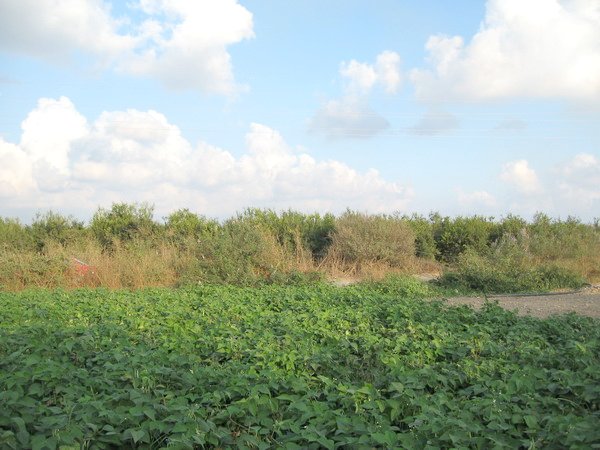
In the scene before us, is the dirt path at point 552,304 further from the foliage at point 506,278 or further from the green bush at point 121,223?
the green bush at point 121,223

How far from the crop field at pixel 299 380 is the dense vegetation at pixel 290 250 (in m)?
6.96

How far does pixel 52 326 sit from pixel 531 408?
220 inches

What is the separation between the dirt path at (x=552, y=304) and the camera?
32.9 feet

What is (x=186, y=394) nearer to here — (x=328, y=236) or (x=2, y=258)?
(x=2, y=258)

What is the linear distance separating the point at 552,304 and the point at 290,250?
29.3 feet

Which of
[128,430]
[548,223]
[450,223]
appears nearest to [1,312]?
[128,430]

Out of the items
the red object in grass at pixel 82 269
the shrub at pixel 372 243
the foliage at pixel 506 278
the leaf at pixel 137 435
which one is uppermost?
the shrub at pixel 372 243

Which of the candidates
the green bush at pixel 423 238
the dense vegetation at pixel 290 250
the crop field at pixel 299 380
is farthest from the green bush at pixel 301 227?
the crop field at pixel 299 380

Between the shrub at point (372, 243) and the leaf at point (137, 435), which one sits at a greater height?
the shrub at point (372, 243)

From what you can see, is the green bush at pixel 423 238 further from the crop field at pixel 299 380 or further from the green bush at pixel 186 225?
the crop field at pixel 299 380

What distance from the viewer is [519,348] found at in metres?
6.13

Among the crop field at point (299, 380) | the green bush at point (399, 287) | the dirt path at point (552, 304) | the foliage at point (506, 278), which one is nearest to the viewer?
the crop field at point (299, 380)

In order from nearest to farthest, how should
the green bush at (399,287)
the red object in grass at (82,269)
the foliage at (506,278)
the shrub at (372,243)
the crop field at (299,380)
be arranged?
the crop field at (299,380)
the green bush at (399,287)
the foliage at (506,278)
the red object in grass at (82,269)
the shrub at (372,243)

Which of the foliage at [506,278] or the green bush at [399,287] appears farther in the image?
the foliage at [506,278]
